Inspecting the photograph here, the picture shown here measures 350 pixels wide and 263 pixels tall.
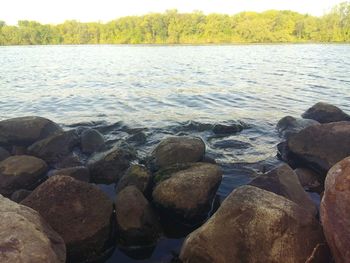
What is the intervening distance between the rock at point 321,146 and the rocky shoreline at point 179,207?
0.08ft

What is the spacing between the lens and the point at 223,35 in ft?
401

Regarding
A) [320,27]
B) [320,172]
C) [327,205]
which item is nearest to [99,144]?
[320,172]

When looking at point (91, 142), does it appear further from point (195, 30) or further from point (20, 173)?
point (195, 30)

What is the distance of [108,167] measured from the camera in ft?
29.6

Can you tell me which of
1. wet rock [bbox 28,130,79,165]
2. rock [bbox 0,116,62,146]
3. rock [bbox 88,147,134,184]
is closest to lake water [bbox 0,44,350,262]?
rock [bbox 88,147,134,184]

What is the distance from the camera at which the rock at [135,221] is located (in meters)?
6.43

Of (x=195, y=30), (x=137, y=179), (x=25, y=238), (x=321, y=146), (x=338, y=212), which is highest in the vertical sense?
(x=195, y=30)

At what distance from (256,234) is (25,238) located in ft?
10.7

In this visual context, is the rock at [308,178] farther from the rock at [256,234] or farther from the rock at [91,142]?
the rock at [91,142]

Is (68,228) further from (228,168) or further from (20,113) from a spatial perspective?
(20,113)

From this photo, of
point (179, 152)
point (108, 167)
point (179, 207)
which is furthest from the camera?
point (179, 152)

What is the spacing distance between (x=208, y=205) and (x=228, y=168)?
2680mm

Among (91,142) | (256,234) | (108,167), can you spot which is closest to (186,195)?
(256,234)

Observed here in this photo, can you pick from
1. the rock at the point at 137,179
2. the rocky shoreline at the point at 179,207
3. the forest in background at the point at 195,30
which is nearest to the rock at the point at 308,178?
the rocky shoreline at the point at 179,207
